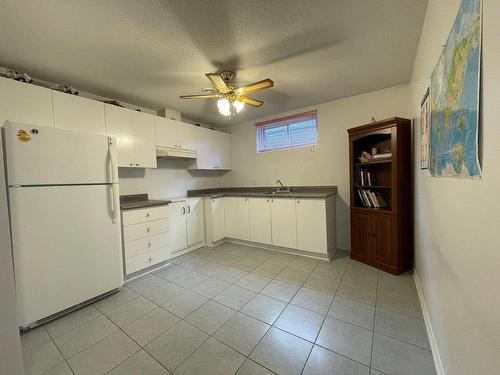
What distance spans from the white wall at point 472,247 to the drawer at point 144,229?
9.09 feet

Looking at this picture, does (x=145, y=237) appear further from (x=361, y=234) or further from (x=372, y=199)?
(x=372, y=199)

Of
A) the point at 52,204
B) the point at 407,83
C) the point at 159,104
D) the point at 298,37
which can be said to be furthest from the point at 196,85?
the point at 407,83

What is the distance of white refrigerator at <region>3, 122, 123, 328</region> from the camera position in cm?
160

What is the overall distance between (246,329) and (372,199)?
2.12 m

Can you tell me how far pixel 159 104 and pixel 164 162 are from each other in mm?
914

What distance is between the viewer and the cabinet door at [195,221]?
3.38m

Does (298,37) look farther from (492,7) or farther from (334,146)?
(334,146)

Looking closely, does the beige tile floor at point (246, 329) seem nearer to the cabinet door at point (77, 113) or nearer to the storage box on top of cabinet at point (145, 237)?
the storage box on top of cabinet at point (145, 237)

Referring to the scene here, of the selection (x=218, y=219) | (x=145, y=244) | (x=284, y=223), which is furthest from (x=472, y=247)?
(x=218, y=219)

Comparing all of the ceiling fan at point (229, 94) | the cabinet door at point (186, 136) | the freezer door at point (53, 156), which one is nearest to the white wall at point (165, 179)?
the cabinet door at point (186, 136)

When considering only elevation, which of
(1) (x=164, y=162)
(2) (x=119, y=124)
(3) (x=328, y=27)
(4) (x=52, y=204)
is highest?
(3) (x=328, y=27)

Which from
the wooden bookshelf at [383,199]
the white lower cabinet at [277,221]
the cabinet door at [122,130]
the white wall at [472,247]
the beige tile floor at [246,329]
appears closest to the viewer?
the white wall at [472,247]

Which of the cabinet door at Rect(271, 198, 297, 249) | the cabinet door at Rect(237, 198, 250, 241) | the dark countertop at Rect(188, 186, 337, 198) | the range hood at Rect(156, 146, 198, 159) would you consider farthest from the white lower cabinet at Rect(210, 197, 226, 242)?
the cabinet door at Rect(271, 198, 297, 249)

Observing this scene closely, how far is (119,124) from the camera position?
260cm
